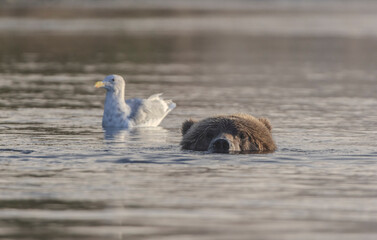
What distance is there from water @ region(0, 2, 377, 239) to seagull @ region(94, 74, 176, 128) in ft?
1.15

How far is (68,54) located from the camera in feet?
127

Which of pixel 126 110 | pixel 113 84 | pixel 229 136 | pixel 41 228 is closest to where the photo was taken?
pixel 41 228

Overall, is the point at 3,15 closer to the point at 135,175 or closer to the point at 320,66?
the point at 320,66

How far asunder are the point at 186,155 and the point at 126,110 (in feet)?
17.3

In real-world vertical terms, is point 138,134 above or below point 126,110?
below

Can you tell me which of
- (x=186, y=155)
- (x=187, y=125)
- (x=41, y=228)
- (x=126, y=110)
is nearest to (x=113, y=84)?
(x=126, y=110)

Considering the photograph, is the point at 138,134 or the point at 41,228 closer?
the point at 41,228

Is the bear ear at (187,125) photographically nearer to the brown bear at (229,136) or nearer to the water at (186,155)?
the water at (186,155)

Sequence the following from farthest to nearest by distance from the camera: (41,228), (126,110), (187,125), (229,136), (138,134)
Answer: (126,110) < (138,134) < (187,125) < (229,136) < (41,228)

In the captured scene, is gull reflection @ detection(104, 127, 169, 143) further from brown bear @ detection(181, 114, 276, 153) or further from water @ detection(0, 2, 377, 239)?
brown bear @ detection(181, 114, 276, 153)

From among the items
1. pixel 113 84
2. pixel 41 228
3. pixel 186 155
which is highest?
pixel 113 84

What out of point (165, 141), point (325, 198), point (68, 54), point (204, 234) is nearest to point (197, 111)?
point (165, 141)

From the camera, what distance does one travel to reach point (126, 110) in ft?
63.8

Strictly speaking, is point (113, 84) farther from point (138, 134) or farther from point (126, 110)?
point (138, 134)
